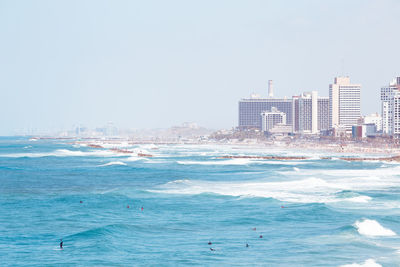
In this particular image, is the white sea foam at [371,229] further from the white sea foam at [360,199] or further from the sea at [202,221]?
the white sea foam at [360,199]

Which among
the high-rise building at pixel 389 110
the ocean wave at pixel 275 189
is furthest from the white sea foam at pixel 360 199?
the high-rise building at pixel 389 110

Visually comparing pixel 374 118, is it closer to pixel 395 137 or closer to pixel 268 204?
pixel 395 137

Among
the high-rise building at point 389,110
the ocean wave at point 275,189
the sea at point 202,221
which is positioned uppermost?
the high-rise building at point 389,110

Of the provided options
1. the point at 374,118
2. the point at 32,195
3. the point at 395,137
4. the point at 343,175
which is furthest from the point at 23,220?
the point at 374,118

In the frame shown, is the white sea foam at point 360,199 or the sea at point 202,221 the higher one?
the white sea foam at point 360,199

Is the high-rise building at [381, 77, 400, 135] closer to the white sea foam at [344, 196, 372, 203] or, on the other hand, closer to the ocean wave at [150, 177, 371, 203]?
the ocean wave at [150, 177, 371, 203]

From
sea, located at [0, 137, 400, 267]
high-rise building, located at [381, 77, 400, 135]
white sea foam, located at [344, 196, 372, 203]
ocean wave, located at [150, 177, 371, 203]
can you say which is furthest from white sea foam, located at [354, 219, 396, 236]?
high-rise building, located at [381, 77, 400, 135]

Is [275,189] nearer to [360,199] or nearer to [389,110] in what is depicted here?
[360,199]
